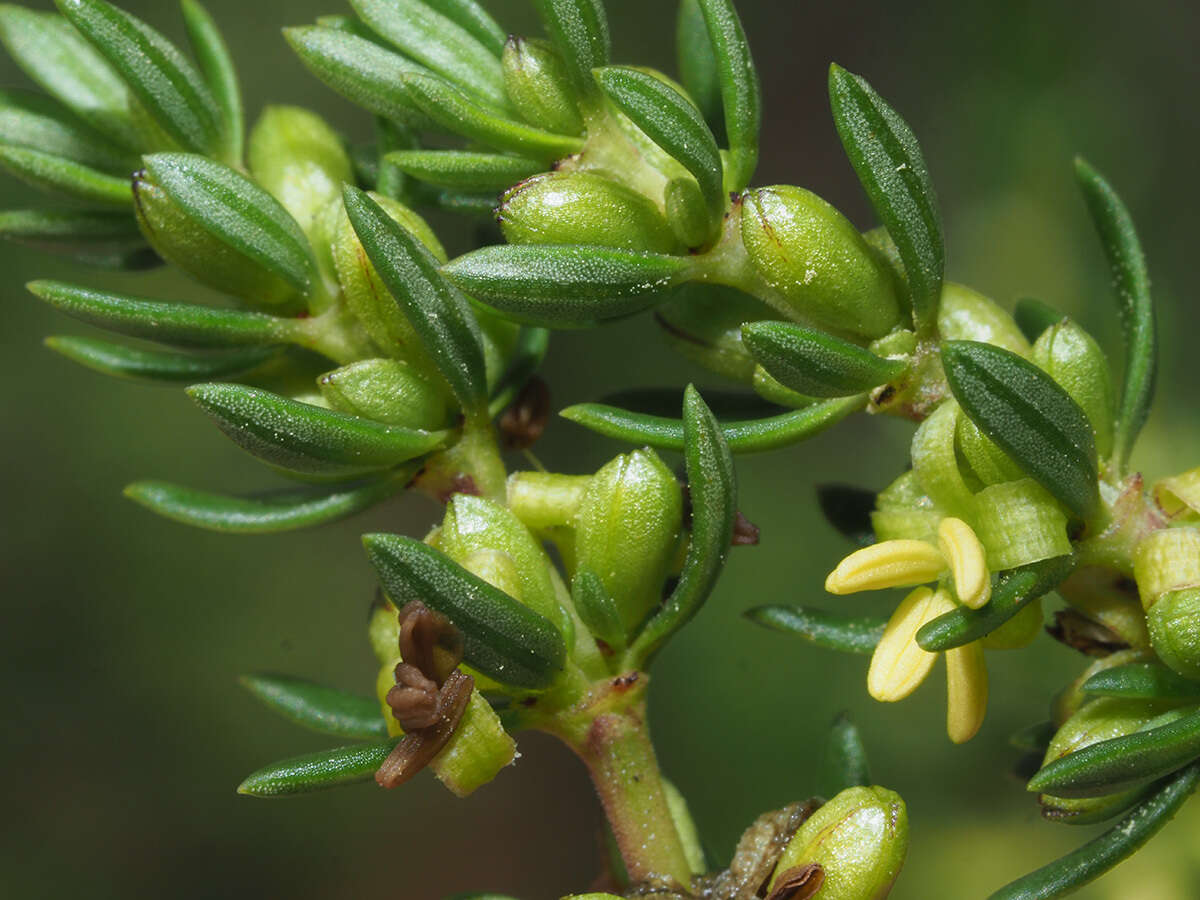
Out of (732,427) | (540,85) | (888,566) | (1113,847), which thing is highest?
(540,85)

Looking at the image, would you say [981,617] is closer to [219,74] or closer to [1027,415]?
[1027,415]

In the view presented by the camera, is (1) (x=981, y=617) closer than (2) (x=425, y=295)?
Yes

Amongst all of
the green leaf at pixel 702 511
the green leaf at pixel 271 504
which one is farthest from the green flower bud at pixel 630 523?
the green leaf at pixel 271 504

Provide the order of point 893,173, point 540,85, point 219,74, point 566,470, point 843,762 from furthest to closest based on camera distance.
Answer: point 566,470, point 219,74, point 843,762, point 540,85, point 893,173

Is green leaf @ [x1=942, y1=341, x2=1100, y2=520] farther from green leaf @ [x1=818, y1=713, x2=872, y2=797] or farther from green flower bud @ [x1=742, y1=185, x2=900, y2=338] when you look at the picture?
green leaf @ [x1=818, y1=713, x2=872, y2=797]

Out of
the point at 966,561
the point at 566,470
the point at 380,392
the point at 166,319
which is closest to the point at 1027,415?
the point at 966,561

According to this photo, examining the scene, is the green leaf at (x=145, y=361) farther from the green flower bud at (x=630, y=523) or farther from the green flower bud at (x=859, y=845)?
the green flower bud at (x=859, y=845)

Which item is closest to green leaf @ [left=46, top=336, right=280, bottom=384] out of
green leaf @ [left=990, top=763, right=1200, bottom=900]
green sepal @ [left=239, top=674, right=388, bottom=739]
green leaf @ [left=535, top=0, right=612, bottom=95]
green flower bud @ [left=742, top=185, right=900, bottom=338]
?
green sepal @ [left=239, top=674, right=388, bottom=739]

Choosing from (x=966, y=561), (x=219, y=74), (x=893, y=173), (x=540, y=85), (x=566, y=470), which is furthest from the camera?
(x=566, y=470)
